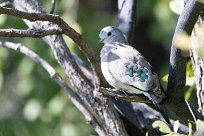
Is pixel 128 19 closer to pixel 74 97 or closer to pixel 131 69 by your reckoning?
pixel 74 97

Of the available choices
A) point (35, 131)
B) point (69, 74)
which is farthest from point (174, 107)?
point (35, 131)

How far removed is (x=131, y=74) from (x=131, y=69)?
22 millimetres

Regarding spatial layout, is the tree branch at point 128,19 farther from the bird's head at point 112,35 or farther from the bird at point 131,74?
the bird at point 131,74

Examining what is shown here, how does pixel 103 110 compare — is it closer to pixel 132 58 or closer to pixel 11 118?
pixel 132 58

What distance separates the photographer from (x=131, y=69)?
3074 mm

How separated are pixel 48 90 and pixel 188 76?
2321mm

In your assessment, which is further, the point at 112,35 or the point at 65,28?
the point at 112,35

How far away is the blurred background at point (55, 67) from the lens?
560 cm

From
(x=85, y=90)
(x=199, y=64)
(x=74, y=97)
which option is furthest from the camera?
(x=74, y=97)

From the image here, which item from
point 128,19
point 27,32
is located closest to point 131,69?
point 27,32

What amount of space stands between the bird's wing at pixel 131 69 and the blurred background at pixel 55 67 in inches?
56.3

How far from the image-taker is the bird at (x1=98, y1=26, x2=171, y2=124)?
3.05 m

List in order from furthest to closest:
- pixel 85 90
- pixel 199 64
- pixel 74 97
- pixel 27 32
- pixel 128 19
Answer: pixel 128 19
pixel 74 97
pixel 85 90
pixel 199 64
pixel 27 32

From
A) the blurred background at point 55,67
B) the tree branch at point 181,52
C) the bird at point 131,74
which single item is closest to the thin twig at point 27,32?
the bird at point 131,74
